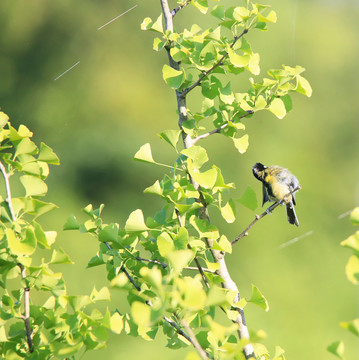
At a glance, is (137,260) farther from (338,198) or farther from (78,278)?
(338,198)

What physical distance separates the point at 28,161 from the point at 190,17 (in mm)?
2307

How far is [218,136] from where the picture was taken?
2709 mm

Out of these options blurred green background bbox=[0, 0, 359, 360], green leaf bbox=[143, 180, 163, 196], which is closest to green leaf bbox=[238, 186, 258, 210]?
green leaf bbox=[143, 180, 163, 196]

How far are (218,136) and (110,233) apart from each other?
6.98 feet

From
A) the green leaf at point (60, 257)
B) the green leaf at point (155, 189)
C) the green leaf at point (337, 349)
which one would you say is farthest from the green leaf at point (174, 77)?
the green leaf at point (337, 349)

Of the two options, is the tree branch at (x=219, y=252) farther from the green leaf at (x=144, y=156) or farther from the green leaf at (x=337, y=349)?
the green leaf at (x=337, y=349)

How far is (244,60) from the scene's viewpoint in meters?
0.63

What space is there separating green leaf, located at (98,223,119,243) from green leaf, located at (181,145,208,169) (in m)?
0.12

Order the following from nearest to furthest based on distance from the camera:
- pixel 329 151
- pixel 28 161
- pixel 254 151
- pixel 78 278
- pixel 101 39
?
pixel 28 161
pixel 78 278
pixel 254 151
pixel 329 151
pixel 101 39

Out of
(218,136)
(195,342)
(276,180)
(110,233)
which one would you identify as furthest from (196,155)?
(218,136)

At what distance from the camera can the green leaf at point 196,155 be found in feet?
1.98

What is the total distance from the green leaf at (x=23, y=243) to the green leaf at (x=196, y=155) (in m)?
0.19

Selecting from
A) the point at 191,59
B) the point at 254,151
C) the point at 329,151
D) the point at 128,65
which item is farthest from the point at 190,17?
the point at 191,59

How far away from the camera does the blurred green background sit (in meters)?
2.46
